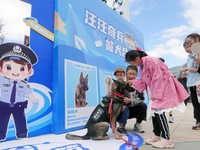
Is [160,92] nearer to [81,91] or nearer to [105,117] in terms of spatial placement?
[105,117]

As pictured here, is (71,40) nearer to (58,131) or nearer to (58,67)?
(58,67)

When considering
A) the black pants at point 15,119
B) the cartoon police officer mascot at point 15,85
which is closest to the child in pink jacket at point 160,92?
the cartoon police officer mascot at point 15,85

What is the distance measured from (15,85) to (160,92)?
202cm

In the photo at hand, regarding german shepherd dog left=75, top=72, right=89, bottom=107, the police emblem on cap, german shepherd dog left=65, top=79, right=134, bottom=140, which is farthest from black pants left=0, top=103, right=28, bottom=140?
german shepherd dog left=75, top=72, right=89, bottom=107

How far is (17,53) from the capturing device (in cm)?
312

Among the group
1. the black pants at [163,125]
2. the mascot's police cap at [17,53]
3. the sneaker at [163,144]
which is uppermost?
the mascot's police cap at [17,53]

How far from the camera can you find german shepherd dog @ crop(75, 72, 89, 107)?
3897 mm

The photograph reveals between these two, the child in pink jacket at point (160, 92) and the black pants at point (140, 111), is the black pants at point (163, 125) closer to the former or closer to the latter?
the child in pink jacket at point (160, 92)

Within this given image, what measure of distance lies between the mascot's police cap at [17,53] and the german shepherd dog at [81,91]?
3.23ft

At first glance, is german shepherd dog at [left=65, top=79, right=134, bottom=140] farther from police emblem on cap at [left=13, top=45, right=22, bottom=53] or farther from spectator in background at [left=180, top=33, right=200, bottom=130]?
police emblem on cap at [left=13, top=45, right=22, bottom=53]

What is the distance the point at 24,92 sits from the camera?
3137mm

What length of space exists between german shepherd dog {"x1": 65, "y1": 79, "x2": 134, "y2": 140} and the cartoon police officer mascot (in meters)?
0.75

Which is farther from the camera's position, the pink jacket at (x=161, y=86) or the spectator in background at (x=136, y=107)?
the spectator in background at (x=136, y=107)

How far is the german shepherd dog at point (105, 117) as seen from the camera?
3.00m
